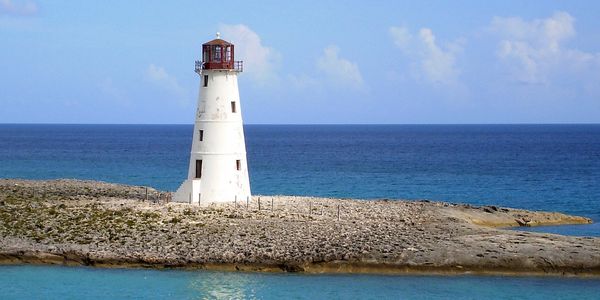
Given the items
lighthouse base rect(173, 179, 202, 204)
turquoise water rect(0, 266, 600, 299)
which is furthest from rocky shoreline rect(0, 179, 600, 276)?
lighthouse base rect(173, 179, 202, 204)

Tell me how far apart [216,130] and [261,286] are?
1343cm

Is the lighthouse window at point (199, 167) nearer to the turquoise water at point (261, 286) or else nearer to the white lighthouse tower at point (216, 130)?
the white lighthouse tower at point (216, 130)

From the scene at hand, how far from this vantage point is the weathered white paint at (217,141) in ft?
152

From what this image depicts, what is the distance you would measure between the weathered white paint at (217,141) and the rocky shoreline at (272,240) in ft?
4.13

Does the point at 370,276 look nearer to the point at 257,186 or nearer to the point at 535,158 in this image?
the point at 257,186

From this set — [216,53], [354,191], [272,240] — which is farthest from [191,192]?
[354,191]

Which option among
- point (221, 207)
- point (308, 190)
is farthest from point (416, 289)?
point (308, 190)

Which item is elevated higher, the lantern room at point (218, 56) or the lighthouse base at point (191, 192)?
the lantern room at point (218, 56)

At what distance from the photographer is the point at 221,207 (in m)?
45.1

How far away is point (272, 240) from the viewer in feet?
127

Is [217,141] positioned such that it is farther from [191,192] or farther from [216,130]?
[191,192]

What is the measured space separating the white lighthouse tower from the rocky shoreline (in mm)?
1361

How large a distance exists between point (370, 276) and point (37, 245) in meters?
14.2

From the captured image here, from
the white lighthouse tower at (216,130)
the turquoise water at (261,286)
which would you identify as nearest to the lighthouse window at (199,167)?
the white lighthouse tower at (216,130)
